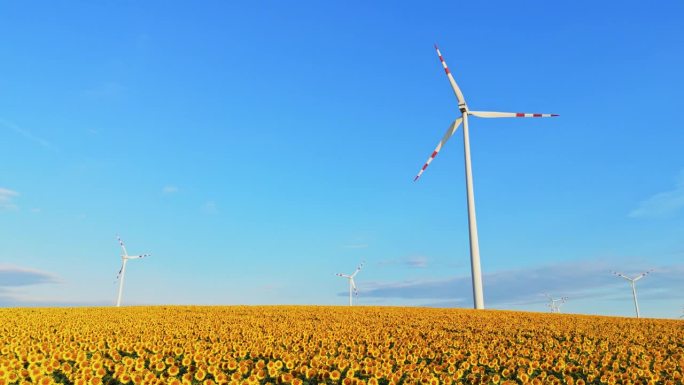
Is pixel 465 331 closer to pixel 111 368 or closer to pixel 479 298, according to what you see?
pixel 111 368

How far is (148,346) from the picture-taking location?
1421 cm

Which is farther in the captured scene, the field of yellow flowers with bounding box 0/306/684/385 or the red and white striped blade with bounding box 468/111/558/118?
the red and white striped blade with bounding box 468/111/558/118

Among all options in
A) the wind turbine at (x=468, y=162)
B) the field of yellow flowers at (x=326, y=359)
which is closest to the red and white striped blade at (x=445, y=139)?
the wind turbine at (x=468, y=162)

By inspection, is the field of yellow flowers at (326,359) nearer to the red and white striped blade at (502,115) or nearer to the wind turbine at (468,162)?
the wind turbine at (468,162)

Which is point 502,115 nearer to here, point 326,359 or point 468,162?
point 468,162

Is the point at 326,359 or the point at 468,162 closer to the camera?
the point at 326,359

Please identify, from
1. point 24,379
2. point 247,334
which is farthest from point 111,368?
point 247,334

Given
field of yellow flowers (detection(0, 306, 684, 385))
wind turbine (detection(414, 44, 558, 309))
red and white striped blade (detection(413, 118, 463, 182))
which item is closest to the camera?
field of yellow flowers (detection(0, 306, 684, 385))

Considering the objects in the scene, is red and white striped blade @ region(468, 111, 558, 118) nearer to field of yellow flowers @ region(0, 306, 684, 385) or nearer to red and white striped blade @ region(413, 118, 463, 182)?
red and white striped blade @ region(413, 118, 463, 182)

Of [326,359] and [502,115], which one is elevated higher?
[502,115]

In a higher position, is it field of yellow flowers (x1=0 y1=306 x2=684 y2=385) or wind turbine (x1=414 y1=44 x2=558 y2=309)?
wind turbine (x1=414 y1=44 x2=558 y2=309)

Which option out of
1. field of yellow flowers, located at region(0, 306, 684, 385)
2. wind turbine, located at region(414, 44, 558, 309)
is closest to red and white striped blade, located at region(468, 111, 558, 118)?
wind turbine, located at region(414, 44, 558, 309)

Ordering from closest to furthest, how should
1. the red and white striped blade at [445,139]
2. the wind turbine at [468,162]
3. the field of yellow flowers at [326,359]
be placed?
1. the field of yellow flowers at [326,359]
2. the wind turbine at [468,162]
3. the red and white striped blade at [445,139]

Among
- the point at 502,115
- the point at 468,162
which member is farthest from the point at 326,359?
the point at 502,115
